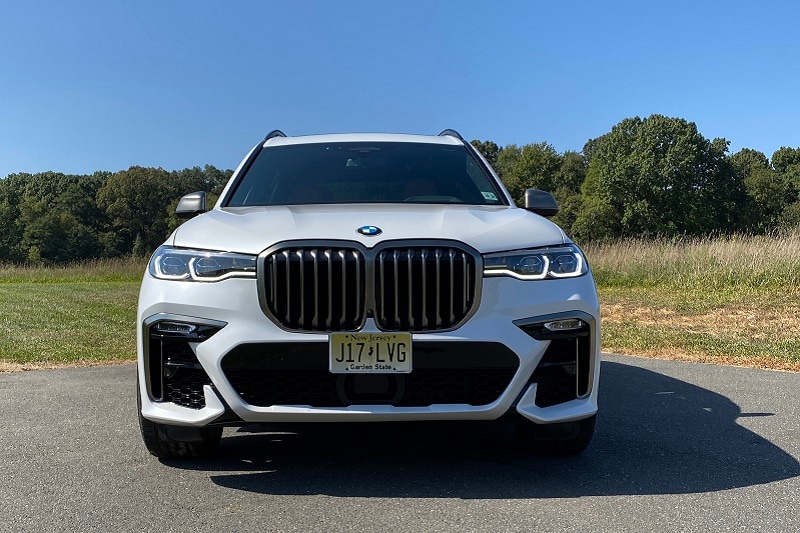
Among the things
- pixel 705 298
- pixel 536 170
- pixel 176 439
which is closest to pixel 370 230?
pixel 176 439

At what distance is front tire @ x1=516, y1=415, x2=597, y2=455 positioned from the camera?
3582 mm

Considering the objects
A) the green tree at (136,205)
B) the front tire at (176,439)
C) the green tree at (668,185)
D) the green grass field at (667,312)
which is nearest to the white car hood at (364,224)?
the front tire at (176,439)

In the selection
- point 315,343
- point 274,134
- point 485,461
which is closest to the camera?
point 315,343

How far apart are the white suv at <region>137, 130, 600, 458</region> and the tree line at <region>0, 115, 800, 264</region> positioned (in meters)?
35.1

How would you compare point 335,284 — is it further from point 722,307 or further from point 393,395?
point 722,307

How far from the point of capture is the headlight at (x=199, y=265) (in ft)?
10.6

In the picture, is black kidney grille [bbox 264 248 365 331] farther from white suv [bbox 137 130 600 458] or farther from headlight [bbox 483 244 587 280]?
headlight [bbox 483 244 587 280]

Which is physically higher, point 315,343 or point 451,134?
point 451,134

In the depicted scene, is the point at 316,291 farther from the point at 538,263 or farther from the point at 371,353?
the point at 538,263

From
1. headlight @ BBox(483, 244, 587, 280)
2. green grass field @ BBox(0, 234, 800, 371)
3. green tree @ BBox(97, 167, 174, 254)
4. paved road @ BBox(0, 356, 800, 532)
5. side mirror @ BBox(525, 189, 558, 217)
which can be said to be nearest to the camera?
paved road @ BBox(0, 356, 800, 532)

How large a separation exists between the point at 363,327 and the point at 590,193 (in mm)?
69751

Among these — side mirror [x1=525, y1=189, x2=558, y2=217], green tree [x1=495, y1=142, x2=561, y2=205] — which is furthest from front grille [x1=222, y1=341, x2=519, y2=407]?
green tree [x1=495, y1=142, x2=561, y2=205]

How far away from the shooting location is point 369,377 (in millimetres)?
3182

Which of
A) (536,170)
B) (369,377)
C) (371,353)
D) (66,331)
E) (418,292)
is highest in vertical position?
(536,170)
